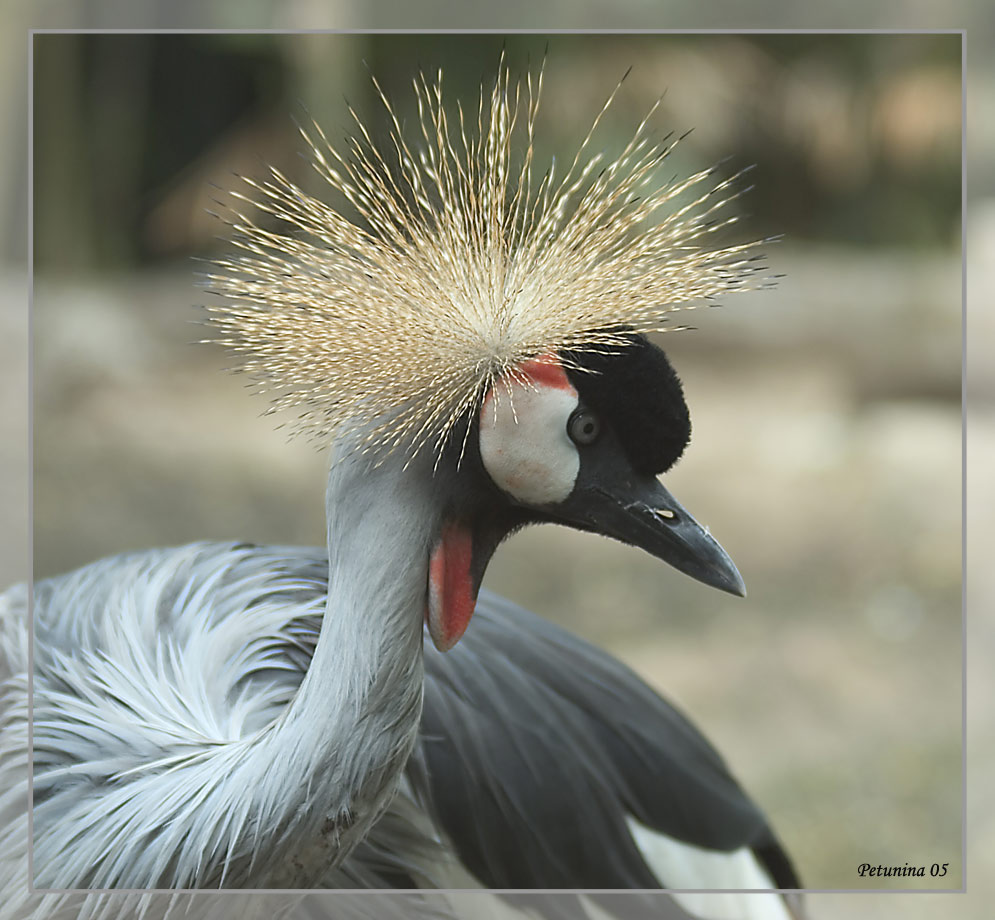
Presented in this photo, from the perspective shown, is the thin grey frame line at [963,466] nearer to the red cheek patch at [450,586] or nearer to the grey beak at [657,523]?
the grey beak at [657,523]

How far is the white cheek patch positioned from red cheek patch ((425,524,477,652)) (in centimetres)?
6

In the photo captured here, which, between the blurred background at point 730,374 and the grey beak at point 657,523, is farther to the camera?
the blurred background at point 730,374

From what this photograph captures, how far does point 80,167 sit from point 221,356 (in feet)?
0.92

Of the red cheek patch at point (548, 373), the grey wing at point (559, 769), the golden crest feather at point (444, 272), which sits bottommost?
the grey wing at point (559, 769)

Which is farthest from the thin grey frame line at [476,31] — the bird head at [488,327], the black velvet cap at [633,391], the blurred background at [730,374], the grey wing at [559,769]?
the grey wing at [559,769]

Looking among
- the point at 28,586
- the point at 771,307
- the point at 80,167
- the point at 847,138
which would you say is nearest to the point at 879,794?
the point at 771,307

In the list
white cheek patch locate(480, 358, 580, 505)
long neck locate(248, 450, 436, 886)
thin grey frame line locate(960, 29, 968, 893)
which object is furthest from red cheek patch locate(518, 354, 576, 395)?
thin grey frame line locate(960, 29, 968, 893)

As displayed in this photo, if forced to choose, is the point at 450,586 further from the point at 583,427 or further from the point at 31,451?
the point at 31,451

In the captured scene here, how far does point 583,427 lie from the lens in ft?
2.31

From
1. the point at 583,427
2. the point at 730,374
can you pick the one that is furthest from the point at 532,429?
the point at 730,374

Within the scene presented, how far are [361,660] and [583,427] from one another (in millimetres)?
213

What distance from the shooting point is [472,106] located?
89cm

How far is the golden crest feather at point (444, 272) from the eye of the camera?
71 centimetres

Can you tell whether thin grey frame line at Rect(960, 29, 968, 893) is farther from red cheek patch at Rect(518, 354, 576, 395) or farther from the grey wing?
red cheek patch at Rect(518, 354, 576, 395)
